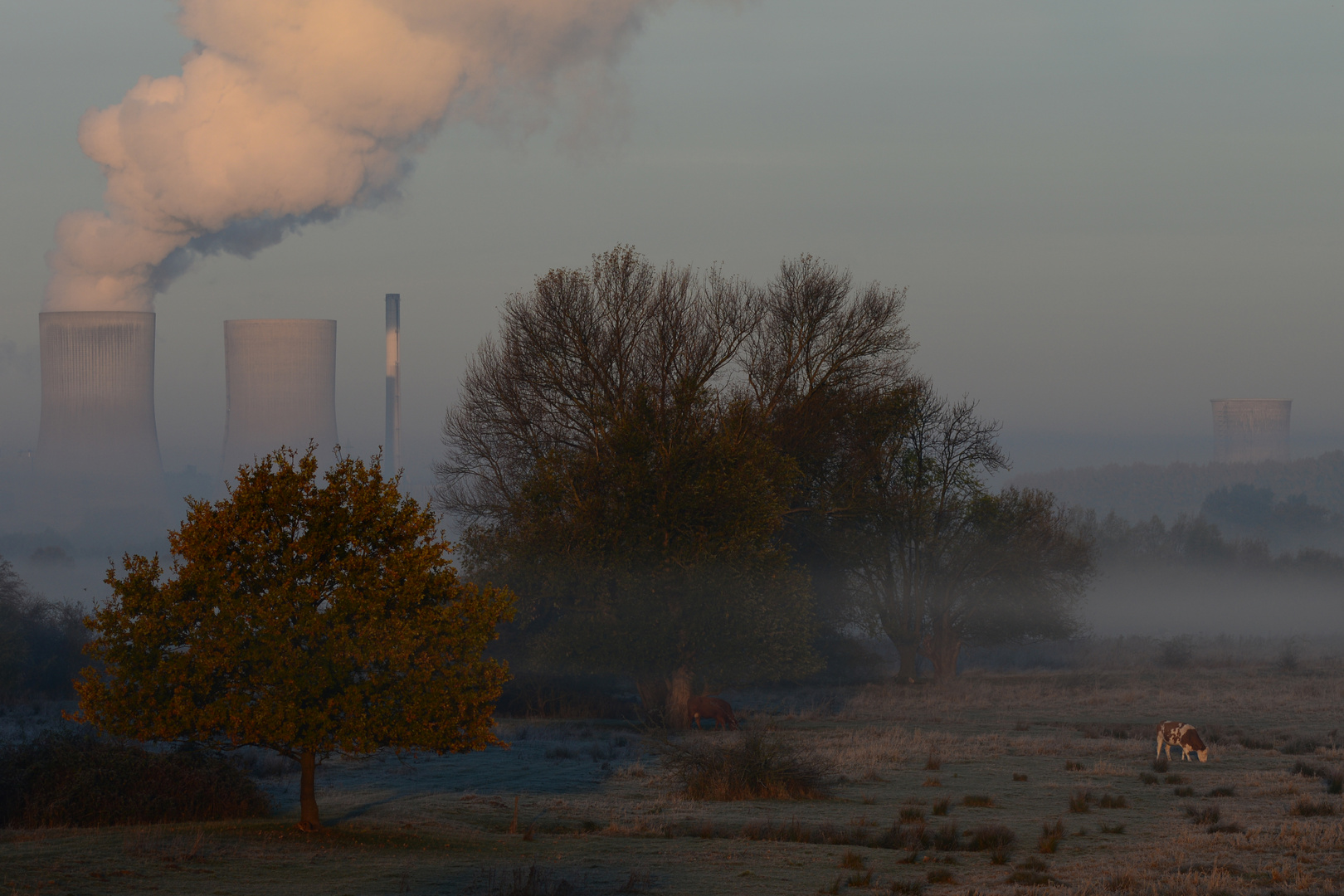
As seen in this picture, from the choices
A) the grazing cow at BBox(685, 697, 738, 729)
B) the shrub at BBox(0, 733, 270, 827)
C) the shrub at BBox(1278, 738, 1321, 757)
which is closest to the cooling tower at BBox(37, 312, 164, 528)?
the grazing cow at BBox(685, 697, 738, 729)

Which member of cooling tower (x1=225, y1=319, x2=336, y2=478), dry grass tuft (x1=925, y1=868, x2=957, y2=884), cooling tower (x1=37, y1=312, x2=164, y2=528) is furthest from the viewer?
cooling tower (x1=225, y1=319, x2=336, y2=478)

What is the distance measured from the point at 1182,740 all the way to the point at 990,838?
9.36 m

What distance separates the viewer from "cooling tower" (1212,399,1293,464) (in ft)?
462

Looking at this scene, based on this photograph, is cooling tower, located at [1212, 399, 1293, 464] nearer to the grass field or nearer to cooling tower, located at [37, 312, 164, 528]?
cooling tower, located at [37, 312, 164, 528]

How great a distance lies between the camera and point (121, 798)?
16.2 m

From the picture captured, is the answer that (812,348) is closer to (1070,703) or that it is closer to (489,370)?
(489,370)

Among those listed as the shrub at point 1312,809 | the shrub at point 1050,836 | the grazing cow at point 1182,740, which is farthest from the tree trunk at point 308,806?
the grazing cow at point 1182,740

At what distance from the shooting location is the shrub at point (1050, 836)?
1412cm

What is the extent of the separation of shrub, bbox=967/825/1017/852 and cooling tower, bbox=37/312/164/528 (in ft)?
196

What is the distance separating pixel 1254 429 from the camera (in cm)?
14212

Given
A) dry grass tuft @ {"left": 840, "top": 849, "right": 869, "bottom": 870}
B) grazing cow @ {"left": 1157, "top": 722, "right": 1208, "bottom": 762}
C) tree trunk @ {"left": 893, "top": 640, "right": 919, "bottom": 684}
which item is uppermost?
dry grass tuft @ {"left": 840, "top": 849, "right": 869, "bottom": 870}

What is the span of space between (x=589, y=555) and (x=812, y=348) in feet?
37.5

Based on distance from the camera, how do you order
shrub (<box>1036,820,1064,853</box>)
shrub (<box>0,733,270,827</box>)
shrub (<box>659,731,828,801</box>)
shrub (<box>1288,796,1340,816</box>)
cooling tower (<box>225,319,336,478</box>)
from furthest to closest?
cooling tower (<box>225,319,336,478</box>), shrub (<box>659,731,828,801</box>), shrub (<box>1288,796,1340,816</box>), shrub (<box>0,733,270,827</box>), shrub (<box>1036,820,1064,853</box>)

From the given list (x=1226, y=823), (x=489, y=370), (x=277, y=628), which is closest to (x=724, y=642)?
(x=489, y=370)
